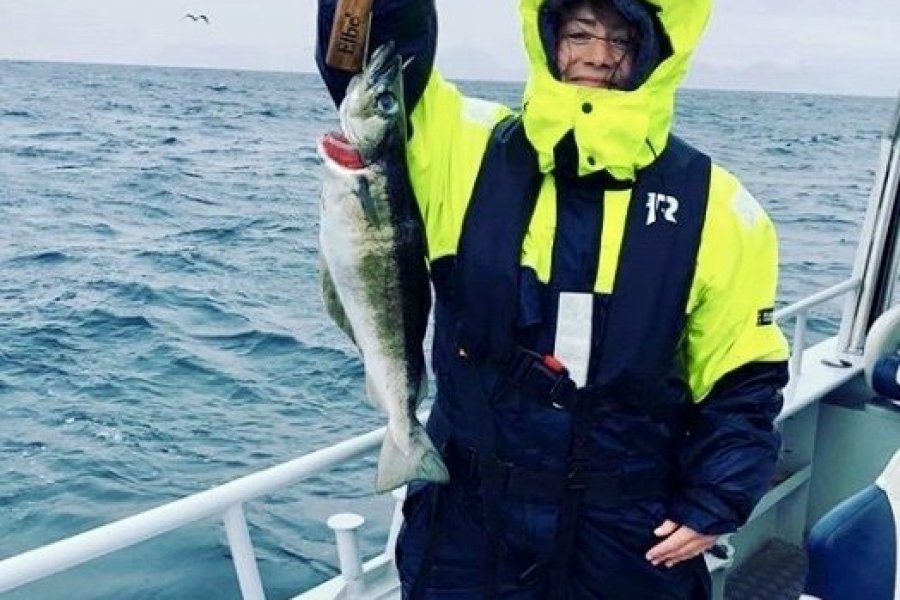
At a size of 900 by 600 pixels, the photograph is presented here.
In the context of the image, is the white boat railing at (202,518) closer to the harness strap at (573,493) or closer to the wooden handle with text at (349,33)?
the harness strap at (573,493)

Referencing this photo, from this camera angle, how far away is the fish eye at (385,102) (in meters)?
1.86

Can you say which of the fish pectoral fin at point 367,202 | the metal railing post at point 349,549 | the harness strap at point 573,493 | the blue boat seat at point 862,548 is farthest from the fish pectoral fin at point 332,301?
the blue boat seat at point 862,548

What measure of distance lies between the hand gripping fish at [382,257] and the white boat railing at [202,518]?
34cm

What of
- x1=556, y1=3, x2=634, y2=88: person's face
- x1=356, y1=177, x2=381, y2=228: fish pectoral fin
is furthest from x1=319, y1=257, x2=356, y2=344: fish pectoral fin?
x1=556, y1=3, x2=634, y2=88: person's face

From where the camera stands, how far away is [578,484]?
213 centimetres

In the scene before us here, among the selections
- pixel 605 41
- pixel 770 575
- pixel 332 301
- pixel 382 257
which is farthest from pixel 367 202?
pixel 770 575

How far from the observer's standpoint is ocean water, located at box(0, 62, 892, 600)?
22.2ft

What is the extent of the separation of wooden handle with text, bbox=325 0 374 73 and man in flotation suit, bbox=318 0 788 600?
0.11 m

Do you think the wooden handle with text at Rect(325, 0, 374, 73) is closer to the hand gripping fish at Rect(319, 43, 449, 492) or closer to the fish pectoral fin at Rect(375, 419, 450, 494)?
the hand gripping fish at Rect(319, 43, 449, 492)

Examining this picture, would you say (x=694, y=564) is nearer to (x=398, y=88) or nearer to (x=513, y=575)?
(x=513, y=575)

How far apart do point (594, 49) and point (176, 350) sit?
31.7 ft

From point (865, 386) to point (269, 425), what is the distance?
5571 mm

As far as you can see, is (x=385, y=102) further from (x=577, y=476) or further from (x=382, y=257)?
(x=577, y=476)

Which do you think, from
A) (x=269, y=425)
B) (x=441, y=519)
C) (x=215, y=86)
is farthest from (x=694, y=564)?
(x=215, y=86)
